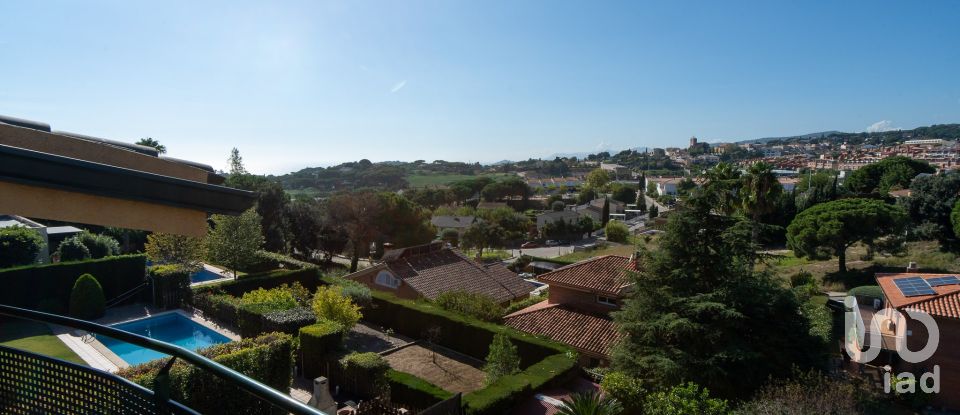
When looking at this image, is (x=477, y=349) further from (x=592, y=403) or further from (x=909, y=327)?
(x=909, y=327)

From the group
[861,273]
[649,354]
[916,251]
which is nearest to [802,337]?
[649,354]

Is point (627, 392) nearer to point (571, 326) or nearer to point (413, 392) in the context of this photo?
point (413, 392)

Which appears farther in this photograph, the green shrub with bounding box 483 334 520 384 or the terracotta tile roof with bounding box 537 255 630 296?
the terracotta tile roof with bounding box 537 255 630 296

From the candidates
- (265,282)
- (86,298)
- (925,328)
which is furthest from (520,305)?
(86,298)

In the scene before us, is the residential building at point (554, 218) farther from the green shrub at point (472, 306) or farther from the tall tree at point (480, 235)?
the green shrub at point (472, 306)

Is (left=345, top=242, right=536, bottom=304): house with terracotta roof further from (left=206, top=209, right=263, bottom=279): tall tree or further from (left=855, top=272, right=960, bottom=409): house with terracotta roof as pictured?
(left=855, top=272, right=960, bottom=409): house with terracotta roof

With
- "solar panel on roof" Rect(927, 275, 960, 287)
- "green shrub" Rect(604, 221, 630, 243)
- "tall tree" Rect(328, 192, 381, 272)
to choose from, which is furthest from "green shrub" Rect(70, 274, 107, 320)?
"green shrub" Rect(604, 221, 630, 243)

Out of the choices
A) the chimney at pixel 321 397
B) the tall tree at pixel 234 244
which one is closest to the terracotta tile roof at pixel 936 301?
the chimney at pixel 321 397
